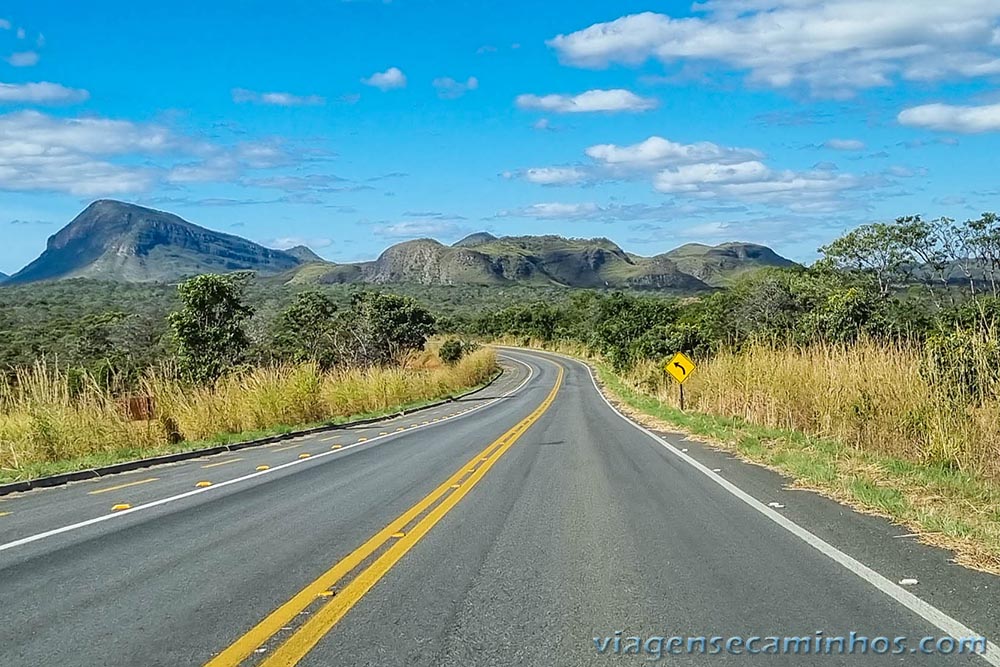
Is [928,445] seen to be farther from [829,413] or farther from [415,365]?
[415,365]

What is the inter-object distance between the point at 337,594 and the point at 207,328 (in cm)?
3573

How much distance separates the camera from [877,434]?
1464cm

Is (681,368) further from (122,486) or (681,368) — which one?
(122,486)

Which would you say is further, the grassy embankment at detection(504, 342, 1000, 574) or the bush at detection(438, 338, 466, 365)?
the bush at detection(438, 338, 466, 365)

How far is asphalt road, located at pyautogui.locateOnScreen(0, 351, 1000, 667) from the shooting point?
5.54 m

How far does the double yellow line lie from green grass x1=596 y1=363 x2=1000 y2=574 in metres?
Answer: 4.44

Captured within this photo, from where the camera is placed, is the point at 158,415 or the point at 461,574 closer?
the point at 461,574

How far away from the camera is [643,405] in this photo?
112 feet

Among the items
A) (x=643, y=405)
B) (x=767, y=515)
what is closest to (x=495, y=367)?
(x=643, y=405)

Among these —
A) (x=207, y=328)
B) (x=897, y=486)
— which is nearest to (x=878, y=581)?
(x=897, y=486)

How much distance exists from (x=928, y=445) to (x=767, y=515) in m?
4.34

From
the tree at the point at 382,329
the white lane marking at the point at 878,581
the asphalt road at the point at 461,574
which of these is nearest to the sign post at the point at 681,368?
the asphalt road at the point at 461,574

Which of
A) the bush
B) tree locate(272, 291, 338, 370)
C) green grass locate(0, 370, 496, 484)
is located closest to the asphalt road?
green grass locate(0, 370, 496, 484)

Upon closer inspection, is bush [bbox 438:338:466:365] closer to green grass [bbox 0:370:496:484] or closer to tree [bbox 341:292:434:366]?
tree [bbox 341:292:434:366]
